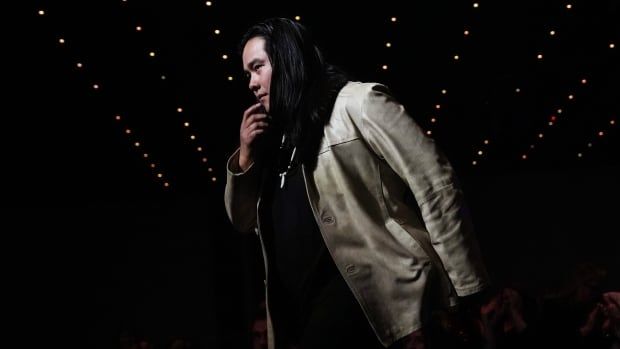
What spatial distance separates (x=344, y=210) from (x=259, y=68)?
52 cm

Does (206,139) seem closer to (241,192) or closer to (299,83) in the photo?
(241,192)

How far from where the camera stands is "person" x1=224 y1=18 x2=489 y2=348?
188 centimetres

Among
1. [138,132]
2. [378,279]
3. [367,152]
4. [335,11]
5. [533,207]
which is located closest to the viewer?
[378,279]

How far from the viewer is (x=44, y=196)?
855cm

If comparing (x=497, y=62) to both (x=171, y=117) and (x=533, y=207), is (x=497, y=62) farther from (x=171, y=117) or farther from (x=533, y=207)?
(x=533, y=207)

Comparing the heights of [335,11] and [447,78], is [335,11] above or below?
above

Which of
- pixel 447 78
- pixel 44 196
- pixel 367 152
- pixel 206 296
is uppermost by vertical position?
pixel 367 152

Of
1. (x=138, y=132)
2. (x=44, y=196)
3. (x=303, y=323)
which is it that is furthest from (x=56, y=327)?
(x=303, y=323)

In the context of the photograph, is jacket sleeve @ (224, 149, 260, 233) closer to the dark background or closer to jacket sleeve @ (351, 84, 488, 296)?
jacket sleeve @ (351, 84, 488, 296)

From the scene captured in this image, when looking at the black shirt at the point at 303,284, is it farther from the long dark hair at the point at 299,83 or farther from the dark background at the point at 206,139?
the dark background at the point at 206,139

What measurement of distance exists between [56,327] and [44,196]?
149cm

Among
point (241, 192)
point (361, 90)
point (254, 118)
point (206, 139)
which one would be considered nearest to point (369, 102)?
point (361, 90)

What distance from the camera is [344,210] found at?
198 centimetres

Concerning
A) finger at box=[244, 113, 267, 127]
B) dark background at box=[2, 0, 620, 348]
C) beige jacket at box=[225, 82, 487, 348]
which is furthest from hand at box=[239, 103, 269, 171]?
dark background at box=[2, 0, 620, 348]
